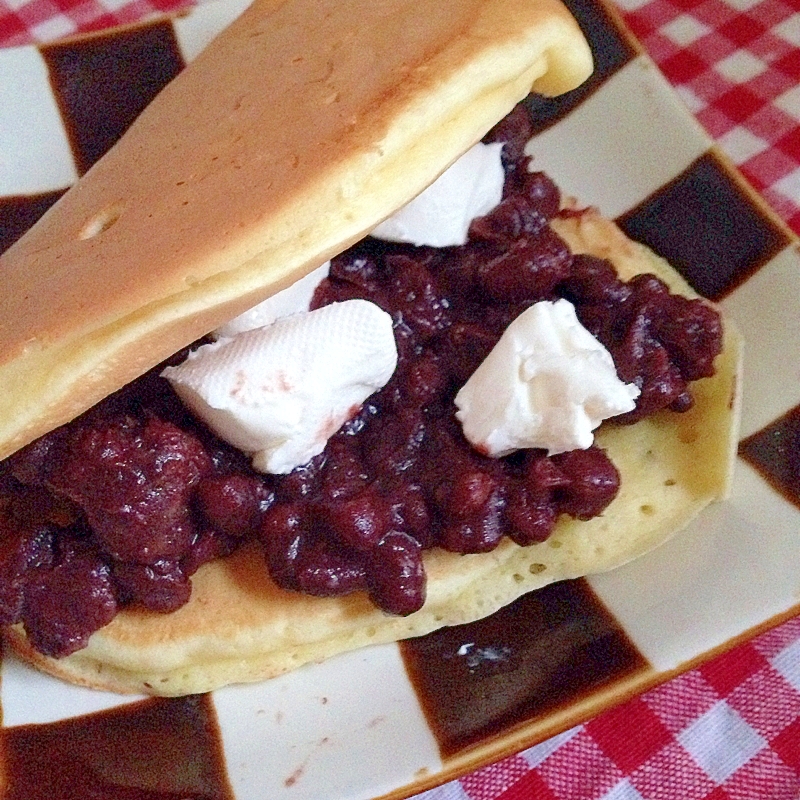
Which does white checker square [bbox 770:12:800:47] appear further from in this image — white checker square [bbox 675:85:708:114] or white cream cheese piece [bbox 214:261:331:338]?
white cream cheese piece [bbox 214:261:331:338]

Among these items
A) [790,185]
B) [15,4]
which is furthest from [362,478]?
[15,4]

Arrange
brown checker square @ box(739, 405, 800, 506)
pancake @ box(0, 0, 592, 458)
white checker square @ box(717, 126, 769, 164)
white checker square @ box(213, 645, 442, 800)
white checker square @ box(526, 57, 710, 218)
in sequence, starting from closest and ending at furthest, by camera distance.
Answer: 1. pancake @ box(0, 0, 592, 458)
2. white checker square @ box(213, 645, 442, 800)
3. brown checker square @ box(739, 405, 800, 506)
4. white checker square @ box(526, 57, 710, 218)
5. white checker square @ box(717, 126, 769, 164)

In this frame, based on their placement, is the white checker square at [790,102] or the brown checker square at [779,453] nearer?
the brown checker square at [779,453]

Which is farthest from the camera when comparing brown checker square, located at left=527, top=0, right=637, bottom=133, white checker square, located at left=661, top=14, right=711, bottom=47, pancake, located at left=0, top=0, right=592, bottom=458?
white checker square, located at left=661, top=14, right=711, bottom=47

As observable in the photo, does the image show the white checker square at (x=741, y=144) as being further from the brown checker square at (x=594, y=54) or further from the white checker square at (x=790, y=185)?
the brown checker square at (x=594, y=54)

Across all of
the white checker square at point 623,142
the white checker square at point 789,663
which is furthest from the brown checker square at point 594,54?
the white checker square at point 789,663

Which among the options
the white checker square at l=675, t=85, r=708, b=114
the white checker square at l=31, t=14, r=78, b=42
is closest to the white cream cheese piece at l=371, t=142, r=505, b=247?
the white checker square at l=675, t=85, r=708, b=114

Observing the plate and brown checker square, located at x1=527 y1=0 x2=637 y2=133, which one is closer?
the plate
